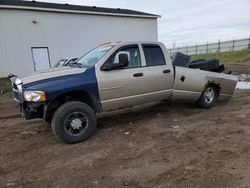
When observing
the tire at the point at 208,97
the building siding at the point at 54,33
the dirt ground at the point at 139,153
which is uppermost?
the building siding at the point at 54,33

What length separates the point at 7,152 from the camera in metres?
4.48

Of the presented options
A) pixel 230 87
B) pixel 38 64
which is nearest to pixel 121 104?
pixel 230 87

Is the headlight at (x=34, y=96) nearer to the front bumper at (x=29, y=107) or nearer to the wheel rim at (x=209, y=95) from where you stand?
the front bumper at (x=29, y=107)

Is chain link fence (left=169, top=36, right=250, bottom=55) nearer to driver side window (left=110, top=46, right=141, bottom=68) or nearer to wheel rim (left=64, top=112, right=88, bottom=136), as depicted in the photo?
driver side window (left=110, top=46, right=141, bottom=68)

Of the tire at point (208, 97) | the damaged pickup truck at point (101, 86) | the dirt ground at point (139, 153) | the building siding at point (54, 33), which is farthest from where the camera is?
the building siding at point (54, 33)

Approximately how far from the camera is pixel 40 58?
64.0 feet

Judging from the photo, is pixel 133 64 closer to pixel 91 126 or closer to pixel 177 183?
pixel 91 126

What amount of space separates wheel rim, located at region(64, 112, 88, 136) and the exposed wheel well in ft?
1.23

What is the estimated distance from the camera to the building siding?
57.9 ft

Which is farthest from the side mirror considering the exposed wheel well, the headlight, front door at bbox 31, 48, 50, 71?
front door at bbox 31, 48, 50, 71

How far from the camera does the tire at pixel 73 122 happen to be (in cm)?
457

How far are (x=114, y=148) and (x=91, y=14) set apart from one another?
19.5 m

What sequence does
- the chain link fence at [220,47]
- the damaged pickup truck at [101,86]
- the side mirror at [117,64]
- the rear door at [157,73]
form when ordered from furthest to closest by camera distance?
1. the chain link fence at [220,47]
2. the rear door at [157,73]
3. the side mirror at [117,64]
4. the damaged pickup truck at [101,86]

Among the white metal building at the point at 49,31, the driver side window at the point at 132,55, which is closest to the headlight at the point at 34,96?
the driver side window at the point at 132,55
